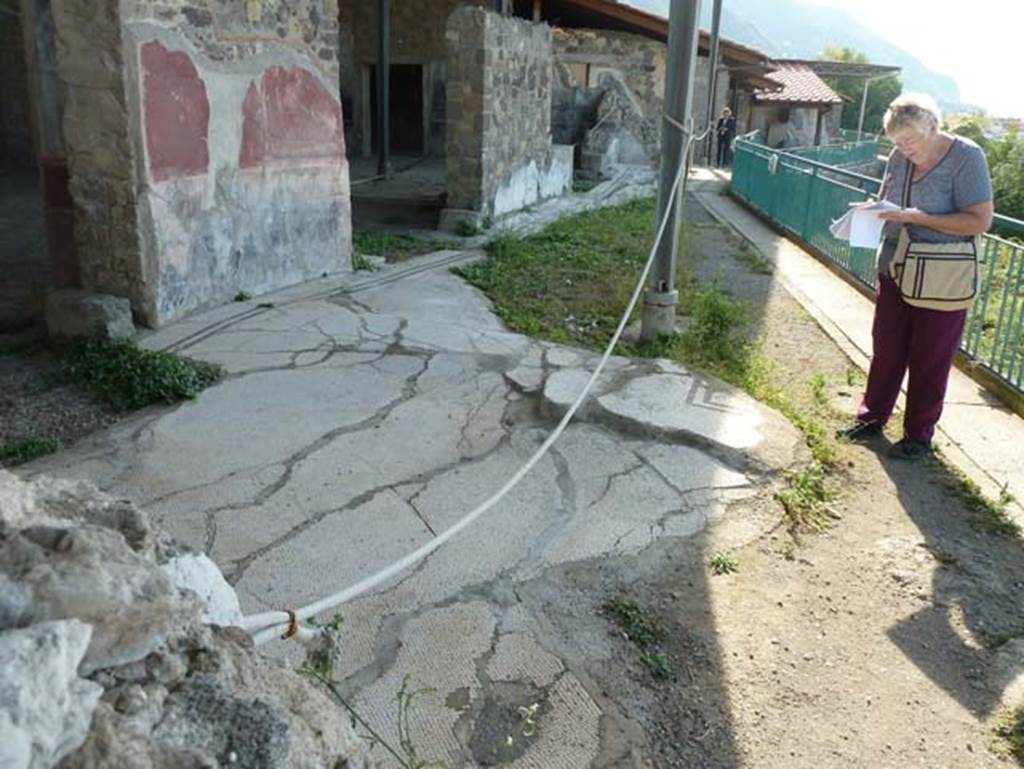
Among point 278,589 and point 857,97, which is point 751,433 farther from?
point 857,97

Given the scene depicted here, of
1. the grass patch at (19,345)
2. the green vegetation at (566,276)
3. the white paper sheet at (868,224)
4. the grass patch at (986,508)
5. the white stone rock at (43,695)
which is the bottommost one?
the grass patch at (986,508)

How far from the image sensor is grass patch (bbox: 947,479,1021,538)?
10.9 feet

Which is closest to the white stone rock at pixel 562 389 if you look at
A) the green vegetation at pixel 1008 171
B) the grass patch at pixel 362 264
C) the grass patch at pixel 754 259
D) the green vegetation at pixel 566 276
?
the green vegetation at pixel 566 276

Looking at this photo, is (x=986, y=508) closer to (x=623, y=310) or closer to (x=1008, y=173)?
(x=623, y=310)

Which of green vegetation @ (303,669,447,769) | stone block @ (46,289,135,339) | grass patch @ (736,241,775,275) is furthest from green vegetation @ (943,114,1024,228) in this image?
green vegetation @ (303,669,447,769)

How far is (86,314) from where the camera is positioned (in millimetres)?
4391

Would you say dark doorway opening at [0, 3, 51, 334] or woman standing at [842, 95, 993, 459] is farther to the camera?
dark doorway opening at [0, 3, 51, 334]

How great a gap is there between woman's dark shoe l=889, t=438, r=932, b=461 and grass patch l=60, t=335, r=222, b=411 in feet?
10.1

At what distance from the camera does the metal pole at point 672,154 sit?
4672 mm

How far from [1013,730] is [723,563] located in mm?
929

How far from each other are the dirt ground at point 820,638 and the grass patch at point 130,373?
2080 millimetres

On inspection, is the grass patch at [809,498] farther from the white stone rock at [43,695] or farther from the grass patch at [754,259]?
the grass patch at [754,259]

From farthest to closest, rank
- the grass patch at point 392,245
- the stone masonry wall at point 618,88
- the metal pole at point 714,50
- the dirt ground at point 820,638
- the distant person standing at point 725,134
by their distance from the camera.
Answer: the distant person standing at point 725,134 < the stone masonry wall at point 618,88 < the metal pole at point 714,50 < the grass patch at point 392,245 < the dirt ground at point 820,638

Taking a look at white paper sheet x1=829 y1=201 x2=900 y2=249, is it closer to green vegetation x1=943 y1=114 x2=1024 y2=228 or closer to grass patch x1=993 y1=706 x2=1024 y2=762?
grass patch x1=993 y1=706 x2=1024 y2=762
